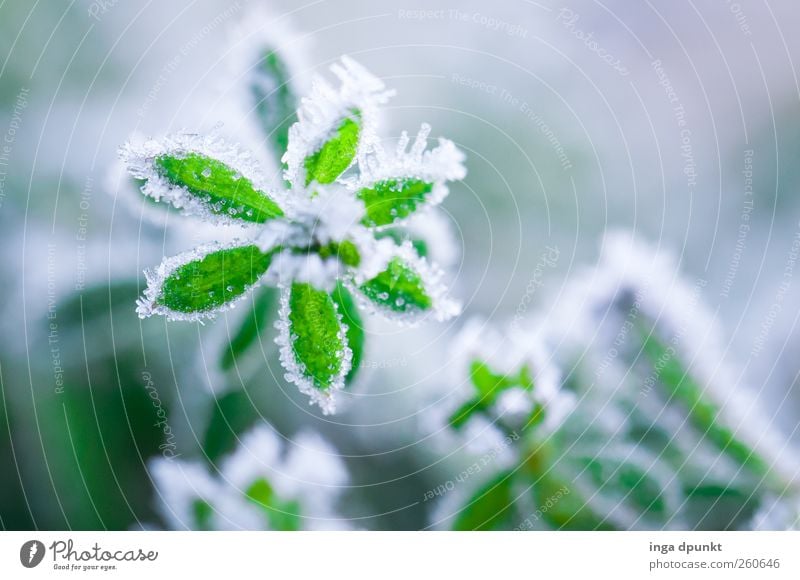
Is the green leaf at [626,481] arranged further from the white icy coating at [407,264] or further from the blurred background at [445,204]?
the white icy coating at [407,264]

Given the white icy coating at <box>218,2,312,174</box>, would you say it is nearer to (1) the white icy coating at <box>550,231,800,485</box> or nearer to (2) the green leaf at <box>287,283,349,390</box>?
(2) the green leaf at <box>287,283,349,390</box>

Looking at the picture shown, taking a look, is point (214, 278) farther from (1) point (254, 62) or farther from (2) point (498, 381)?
(2) point (498, 381)

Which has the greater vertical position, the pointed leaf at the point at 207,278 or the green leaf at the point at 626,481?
the pointed leaf at the point at 207,278

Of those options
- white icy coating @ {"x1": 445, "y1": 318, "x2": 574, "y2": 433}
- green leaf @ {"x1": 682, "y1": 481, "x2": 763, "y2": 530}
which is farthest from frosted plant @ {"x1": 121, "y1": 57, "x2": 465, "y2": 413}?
green leaf @ {"x1": 682, "y1": 481, "x2": 763, "y2": 530}

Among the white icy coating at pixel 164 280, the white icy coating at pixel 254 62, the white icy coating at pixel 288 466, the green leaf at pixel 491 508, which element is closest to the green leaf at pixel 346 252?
the white icy coating at pixel 164 280

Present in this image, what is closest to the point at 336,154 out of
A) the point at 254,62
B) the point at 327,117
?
the point at 327,117
